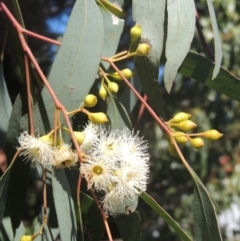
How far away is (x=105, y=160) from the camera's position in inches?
37.3

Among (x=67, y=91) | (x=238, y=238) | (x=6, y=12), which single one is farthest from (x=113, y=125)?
(x=238, y=238)

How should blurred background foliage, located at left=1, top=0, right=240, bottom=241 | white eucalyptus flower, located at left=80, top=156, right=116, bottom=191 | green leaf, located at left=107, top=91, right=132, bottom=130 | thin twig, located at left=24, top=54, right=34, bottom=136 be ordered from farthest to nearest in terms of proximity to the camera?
blurred background foliage, located at left=1, top=0, right=240, bottom=241 → green leaf, located at left=107, top=91, right=132, bottom=130 → thin twig, located at left=24, top=54, right=34, bottom=136 → white eucalyptus flower, located at left=80, top=156, right=116, bottom=191

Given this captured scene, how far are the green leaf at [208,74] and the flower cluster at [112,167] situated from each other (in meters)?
0.28

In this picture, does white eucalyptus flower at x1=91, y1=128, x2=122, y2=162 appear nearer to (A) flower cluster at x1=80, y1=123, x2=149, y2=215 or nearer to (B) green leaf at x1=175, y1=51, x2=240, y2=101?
→ (A) flower cluster at x1=80, y1=123, x2=149, y2=215

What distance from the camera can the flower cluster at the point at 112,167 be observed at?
932 millimetres

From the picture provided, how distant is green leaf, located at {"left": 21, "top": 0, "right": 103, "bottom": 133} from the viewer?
1055 millimetres

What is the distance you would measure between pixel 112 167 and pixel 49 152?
10 cm

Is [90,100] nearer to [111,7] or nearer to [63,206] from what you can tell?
[63,206]

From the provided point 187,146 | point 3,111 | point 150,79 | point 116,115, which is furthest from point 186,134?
point 187,146

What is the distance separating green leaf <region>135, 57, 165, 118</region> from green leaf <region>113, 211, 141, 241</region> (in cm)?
20

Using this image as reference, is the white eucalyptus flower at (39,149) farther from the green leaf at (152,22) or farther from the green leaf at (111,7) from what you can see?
the green leaf at (111,7)

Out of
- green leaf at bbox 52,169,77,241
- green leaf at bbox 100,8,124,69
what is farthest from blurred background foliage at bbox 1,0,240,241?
green leaf at bbox 52,169,77,241

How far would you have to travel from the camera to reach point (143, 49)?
104cm

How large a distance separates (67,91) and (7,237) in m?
0.47
